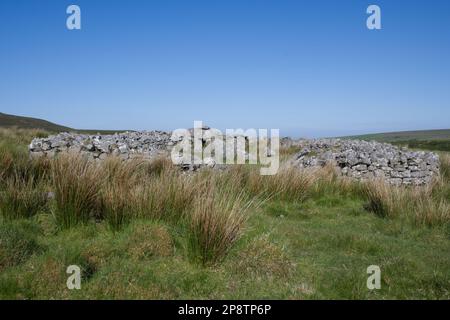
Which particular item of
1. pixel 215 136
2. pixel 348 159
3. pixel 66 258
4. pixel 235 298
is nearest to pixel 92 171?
pixel 66 258

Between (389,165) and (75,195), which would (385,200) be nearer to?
(75,195)

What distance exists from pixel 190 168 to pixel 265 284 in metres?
7.02

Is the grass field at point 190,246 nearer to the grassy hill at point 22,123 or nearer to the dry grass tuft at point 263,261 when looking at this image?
the dry grass tuft at point 263,261

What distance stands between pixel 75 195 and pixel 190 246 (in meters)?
1.84

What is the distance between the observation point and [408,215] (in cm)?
698

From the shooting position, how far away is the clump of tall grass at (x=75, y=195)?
5312mm

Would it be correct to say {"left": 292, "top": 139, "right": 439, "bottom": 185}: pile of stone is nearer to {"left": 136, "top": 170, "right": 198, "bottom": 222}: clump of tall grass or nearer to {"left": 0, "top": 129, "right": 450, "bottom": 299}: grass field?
{"left": 0, "top": 129, "right": 450, "bottom": 299}: grass field

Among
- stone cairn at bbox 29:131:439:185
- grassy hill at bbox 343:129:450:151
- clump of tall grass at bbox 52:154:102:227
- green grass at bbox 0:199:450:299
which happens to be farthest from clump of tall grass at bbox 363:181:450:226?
grassy hill at bbox 343:129:450:151

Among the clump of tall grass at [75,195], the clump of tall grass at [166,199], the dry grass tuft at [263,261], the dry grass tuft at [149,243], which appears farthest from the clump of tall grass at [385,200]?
the clump of tall grass at [75,195]

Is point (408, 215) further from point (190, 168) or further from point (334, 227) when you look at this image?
point (190, 168)

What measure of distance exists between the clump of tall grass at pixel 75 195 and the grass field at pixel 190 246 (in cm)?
1

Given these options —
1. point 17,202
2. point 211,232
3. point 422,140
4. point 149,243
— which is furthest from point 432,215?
point 422,140

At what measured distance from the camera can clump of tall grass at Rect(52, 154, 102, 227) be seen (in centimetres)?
531
